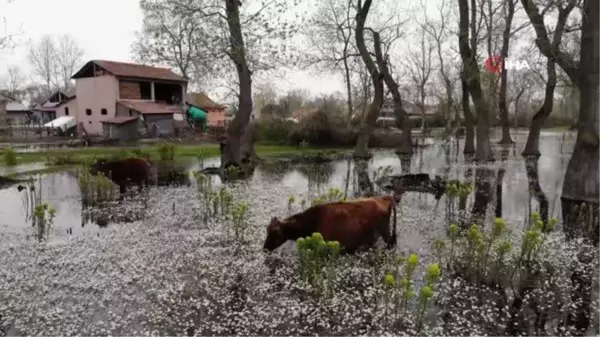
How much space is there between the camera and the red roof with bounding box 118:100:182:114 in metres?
48.4

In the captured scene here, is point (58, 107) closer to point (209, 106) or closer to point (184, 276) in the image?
point (209, 106)

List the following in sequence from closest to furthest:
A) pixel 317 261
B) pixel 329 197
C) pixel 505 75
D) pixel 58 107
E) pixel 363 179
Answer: pixel 317 261 < pixel 329 197 < pixel 363 179 < pixel 505 75 < pixel 58 107

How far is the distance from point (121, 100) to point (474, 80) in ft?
123

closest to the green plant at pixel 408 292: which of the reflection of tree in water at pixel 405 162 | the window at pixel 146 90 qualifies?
the reflection of tree in water at pixel 405 162

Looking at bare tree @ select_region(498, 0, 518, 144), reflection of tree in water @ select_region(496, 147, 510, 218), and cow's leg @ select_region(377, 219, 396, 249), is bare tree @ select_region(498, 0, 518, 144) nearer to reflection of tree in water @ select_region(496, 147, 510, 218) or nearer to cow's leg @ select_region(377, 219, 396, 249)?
reflection of tree in water @ select_region(496, 147, 510, 218)

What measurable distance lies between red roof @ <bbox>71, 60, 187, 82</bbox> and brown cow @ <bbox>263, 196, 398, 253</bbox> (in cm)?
4503

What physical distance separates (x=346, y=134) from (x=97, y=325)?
3622 centimetres

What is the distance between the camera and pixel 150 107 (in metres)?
50.1

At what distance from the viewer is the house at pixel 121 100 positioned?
158 ft

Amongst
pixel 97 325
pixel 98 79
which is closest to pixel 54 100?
pixel 98 79

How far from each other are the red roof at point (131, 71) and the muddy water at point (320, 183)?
26.6 metres

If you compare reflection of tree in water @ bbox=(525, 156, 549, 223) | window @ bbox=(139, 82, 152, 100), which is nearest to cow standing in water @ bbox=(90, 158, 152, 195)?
reflection of tree in water @ bbox=(525, 156, 549, 223)

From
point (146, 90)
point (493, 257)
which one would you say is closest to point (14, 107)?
point (146, 90)

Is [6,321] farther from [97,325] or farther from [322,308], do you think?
[322,308]
